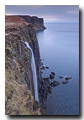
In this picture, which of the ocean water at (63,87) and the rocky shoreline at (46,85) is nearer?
the ocean water at (63,87)

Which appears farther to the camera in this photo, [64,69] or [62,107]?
[64,69]

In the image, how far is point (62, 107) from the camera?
54.4ft

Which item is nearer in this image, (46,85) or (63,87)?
(46,85)

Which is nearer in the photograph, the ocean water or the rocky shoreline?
the ocean water

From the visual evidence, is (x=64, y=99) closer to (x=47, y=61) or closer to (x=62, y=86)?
(x=62, y=86)

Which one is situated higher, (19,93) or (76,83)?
(19,93)

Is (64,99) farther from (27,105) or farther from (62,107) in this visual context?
(27,105)

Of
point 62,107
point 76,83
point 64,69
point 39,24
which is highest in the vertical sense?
point 39,24

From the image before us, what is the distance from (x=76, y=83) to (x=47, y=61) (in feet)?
42.3

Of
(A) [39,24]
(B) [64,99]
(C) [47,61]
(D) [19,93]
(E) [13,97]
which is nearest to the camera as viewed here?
(E) [13,97]

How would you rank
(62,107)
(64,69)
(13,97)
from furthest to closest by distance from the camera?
(64,69) → (62,107) → (13,97)

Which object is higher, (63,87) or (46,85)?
(46,85)
